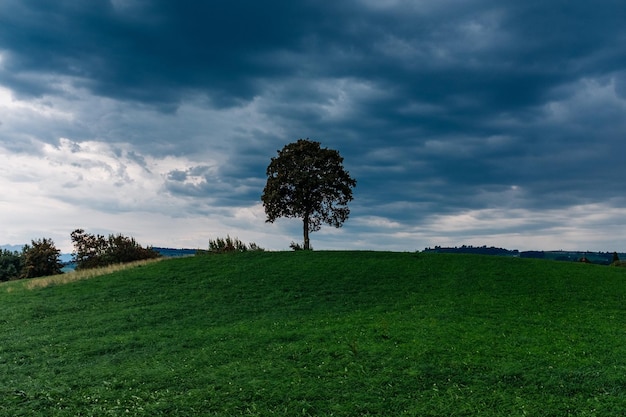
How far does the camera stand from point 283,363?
18.8m

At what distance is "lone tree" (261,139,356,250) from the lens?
189ft

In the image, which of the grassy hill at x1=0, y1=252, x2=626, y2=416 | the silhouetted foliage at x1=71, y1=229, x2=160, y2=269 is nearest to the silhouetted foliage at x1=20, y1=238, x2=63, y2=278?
the silhouetted foliage at x1=71, y1=229, x2=160, y2=269

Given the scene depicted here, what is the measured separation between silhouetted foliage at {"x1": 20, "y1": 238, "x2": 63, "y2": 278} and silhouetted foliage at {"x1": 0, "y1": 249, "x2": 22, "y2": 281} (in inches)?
380

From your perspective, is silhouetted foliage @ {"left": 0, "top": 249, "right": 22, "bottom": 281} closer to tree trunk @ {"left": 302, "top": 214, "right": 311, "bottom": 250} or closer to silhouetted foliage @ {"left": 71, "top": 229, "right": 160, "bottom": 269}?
silhouetted foliage @ {"left": 71, "top": 229, "right": 160, "bottom": 269}

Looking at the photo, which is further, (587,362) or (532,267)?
(532,267)

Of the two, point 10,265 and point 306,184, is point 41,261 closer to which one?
point 10,265

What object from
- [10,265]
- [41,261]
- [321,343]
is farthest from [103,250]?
[321,343]

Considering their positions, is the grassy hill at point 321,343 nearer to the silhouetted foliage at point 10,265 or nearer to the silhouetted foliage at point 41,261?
the silhouetted foliage at point 41,261

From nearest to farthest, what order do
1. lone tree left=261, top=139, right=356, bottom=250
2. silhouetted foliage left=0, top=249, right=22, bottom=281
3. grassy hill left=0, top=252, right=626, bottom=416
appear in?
grassy hill left=0, top=252, right=626, bottom=416 < lone tree left=261, top=139, right=356, bottom=250 < silhouetted foliage left=0, top=249, right=22, bottom=281

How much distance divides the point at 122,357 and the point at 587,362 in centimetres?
1928

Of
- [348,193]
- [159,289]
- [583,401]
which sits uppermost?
[348,193]

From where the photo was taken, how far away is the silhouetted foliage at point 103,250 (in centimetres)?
5781

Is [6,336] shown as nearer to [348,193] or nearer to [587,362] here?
[587,362]

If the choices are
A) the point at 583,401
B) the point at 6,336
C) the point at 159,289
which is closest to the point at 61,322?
the point at 6,336
